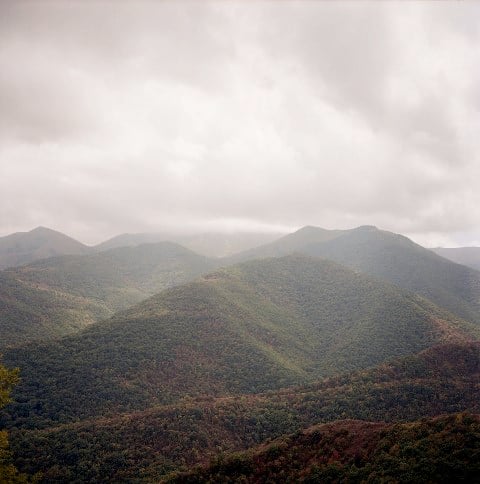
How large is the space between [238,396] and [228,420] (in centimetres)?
2079

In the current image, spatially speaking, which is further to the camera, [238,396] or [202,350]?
[202,350]

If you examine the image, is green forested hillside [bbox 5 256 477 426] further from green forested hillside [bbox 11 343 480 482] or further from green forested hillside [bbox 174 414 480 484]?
green forested hillside [bbox 174 414 480 484]

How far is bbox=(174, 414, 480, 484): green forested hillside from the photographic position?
3759 cm

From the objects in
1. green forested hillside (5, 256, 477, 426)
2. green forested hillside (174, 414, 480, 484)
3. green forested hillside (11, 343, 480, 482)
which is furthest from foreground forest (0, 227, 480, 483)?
green forested hillside (5, 256, 477, 426)

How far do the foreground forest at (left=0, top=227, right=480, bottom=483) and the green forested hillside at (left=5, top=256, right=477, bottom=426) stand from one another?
0.57 metres


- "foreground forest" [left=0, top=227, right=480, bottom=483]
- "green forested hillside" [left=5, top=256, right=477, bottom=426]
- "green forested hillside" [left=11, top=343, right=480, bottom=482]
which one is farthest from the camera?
"green forested hillside" [left=5, top=256, right=477, bottom=426]

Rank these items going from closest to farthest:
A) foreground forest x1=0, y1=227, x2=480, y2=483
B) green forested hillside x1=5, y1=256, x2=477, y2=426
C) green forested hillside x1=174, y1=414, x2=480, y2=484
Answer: green forested hillside x1=174, y1=414, x2=480, y2=484 → foreground forest x1=0, y1=227, x2=480, y2=483 → green forested hillside x1=5, y1=256, x2=477, y2=426

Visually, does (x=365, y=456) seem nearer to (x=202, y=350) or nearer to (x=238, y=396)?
(x=238, y=396)

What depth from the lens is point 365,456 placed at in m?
47.5

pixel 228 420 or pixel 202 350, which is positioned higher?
pixel 202 350

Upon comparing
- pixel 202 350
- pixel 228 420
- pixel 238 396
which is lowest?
pixel 238 396

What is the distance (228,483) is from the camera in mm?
51781

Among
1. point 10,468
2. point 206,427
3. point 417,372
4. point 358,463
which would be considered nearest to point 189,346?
point 206,427

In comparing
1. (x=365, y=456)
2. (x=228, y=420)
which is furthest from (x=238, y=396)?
(x=365, y=456)
